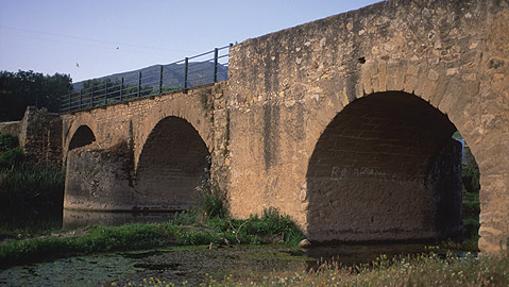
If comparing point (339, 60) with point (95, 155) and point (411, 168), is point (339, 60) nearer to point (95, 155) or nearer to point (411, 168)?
point (411, 168)

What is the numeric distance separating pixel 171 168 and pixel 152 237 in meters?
9.23

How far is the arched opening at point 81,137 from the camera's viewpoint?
2320cm

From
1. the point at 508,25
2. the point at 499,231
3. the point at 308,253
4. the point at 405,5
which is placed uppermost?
the point at 405,5

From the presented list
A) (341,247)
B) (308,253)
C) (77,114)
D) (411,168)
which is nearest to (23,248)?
(308,253)

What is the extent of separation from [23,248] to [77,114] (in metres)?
16.0

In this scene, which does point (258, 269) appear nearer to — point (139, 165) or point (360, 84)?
point (360, 84)

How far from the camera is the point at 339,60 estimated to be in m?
9.20

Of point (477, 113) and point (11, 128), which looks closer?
point (477, 113)

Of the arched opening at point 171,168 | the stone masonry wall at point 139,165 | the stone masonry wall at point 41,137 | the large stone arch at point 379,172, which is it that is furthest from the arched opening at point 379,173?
the stone masonry wall at point 41,137

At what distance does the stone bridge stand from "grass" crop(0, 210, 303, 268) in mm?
394

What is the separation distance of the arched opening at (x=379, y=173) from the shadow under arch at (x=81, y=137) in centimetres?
Result: 1510

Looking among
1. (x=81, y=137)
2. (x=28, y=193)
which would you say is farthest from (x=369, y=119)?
(x=81, y=137)

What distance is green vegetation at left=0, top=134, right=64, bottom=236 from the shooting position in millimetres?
16203

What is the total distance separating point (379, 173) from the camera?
1024cm
